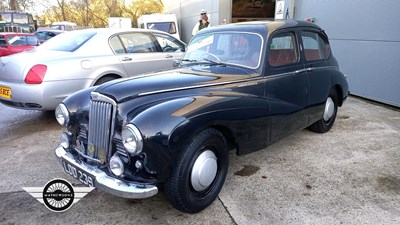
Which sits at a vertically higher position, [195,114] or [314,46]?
[314,46]

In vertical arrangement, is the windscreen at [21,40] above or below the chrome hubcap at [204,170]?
above

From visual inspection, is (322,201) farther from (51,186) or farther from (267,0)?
(267,0)

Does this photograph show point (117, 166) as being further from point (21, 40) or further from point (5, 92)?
point (21, 40)

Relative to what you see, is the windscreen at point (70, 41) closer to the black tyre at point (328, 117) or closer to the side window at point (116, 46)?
the side window at point (116, 46)

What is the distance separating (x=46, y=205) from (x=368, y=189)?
3.28 meters

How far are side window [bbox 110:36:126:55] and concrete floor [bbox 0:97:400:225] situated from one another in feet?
5.59

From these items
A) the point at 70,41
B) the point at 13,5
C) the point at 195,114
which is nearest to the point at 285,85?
the point at 195,114

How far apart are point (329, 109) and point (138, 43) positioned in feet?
12.2

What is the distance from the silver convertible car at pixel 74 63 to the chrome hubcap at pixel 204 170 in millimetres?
2904

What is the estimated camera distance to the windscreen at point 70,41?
5.50m

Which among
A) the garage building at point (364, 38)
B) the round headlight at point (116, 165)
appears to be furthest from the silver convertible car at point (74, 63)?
the garage building at point (364, 38)

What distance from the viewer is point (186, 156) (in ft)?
8.66

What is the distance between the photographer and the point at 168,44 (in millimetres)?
6844

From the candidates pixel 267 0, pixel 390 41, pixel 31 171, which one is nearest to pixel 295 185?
pixel 31 171
